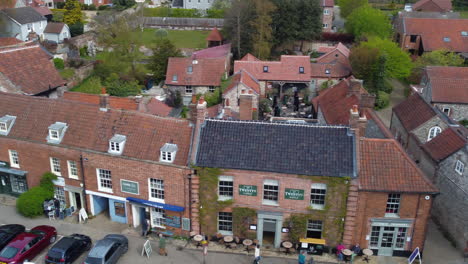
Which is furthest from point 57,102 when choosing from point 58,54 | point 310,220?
point 58,54

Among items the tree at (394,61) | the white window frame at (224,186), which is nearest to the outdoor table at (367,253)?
the white window frame at (224,186)

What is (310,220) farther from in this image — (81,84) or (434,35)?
(434,35)

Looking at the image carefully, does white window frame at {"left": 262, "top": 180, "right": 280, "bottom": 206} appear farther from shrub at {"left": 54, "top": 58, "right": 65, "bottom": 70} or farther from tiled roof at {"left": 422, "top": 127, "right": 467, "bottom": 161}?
shrub at {"left": 54, "top": 58, "right": 65, "bottom": 70}

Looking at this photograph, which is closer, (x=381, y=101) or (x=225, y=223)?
(x=225, y=223)

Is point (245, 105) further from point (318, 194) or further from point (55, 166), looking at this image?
point (55, 166)

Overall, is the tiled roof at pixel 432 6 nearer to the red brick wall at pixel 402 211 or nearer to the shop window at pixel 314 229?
the red brick wall at pixel 402 211

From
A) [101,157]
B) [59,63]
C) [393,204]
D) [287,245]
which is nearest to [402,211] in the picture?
[393,204]

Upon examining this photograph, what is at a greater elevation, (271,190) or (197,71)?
(197,71)
